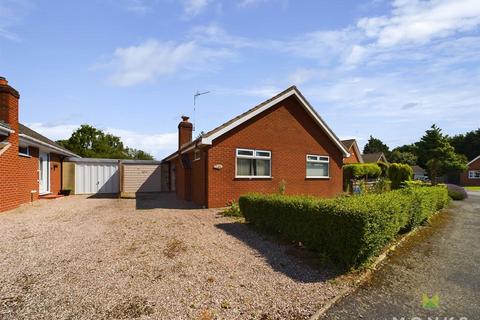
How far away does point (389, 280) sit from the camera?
528 cm

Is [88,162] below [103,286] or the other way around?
the other way around

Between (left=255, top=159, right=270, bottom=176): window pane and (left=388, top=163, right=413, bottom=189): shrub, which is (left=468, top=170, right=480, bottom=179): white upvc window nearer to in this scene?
(left=388, top=163, right=413, bottom=189): shrub

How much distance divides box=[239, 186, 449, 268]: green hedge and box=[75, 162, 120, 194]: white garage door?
18452mm

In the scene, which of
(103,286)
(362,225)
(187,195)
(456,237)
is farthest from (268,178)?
(103,286)

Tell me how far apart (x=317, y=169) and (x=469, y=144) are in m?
61.7

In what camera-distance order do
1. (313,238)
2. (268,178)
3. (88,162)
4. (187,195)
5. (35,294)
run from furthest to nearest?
(88,162) < (187,195) < (268,178) < (313,238) < (35,294)

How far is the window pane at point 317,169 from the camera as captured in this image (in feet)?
54.5

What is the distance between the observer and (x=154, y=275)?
16.6 feet

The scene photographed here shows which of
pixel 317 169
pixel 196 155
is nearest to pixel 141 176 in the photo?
pixel 196 155

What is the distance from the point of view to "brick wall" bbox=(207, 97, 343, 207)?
42.0ft

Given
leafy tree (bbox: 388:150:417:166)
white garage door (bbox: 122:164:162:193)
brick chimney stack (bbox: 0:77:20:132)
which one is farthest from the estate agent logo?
leafy tree (bbox: 388:150:417:166)

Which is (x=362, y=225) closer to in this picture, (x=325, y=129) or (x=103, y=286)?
(x=103, y=286)

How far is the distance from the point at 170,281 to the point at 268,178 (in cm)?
993

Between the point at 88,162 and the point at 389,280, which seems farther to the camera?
the point at 88,162
